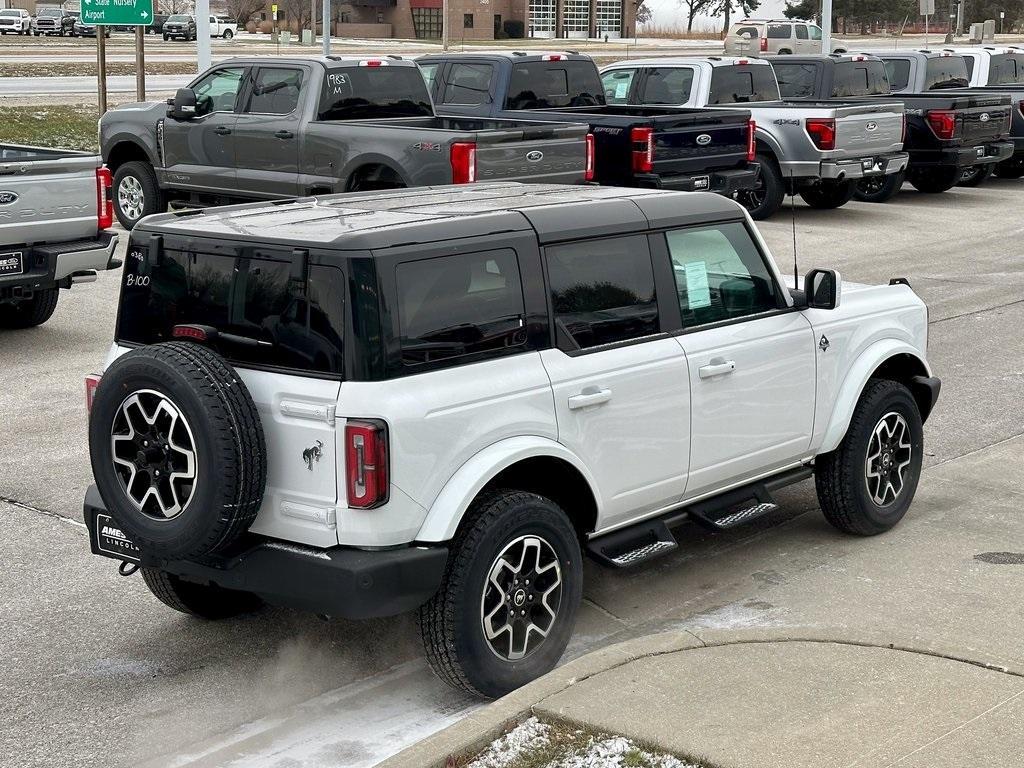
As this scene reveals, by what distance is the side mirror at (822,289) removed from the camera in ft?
20.8

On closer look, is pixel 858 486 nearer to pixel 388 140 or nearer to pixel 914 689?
pixel 914 689

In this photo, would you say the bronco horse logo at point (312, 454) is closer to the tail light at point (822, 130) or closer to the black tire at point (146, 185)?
the black tire at point (146, 185)

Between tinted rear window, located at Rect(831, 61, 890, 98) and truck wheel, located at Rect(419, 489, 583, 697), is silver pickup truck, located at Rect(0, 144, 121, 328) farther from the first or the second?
tinted rear window, located at Rect(831, 61, 890, 98)

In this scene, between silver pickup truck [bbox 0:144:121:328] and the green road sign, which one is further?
the green road sign

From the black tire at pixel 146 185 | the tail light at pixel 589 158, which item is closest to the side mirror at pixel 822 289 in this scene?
the tail light at pixel 589 158

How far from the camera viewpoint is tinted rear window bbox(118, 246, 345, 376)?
4.84 metres

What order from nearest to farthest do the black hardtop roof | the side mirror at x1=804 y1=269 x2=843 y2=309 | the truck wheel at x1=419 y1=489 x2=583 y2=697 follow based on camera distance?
1. the truck wheel at x1=419 y1=489 x2=583 y2=697
2. the black hardtop roof
3. the side mirror at x1=804 y1=269 x2=843 y2=309

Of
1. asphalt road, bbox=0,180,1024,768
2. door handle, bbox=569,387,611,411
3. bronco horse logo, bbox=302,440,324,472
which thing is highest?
door handle, bbox=569,387,611,411

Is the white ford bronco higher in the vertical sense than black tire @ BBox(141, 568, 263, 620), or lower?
higher

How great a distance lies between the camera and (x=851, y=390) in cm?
662

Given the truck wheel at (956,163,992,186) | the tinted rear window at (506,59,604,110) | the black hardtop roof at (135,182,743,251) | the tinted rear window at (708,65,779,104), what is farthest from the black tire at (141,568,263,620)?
the truck wheel at (956,163,992,186)

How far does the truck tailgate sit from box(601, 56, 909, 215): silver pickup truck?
30.8ft

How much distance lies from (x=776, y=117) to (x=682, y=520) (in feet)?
43.6

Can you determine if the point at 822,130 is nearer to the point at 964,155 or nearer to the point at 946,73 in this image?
the point at 964,155
